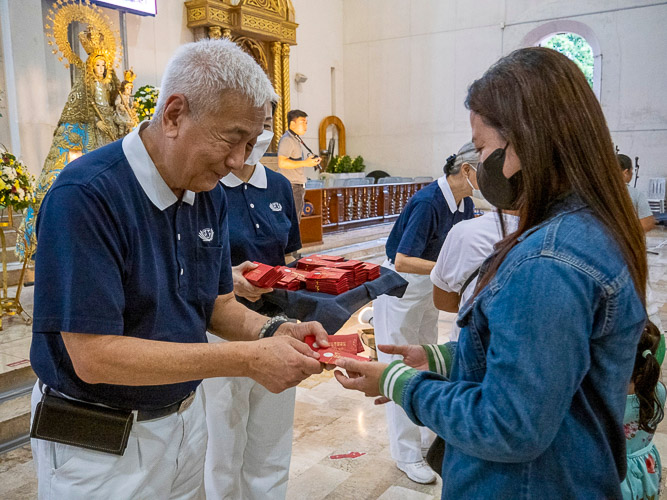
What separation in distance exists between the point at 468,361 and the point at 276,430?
4.74 feet

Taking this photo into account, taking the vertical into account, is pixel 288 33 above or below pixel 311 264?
above

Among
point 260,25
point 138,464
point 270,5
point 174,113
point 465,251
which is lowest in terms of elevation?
point 138,464

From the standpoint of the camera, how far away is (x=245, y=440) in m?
2.36

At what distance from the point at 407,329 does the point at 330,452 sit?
836mm

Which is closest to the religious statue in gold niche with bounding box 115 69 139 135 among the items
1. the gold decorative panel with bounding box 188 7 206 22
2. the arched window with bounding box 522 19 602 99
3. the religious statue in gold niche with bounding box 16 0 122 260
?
the religious statue in gold niche with bounding box 16 0 122 260

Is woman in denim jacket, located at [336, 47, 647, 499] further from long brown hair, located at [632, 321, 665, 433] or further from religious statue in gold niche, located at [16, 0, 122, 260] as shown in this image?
religious statue in gold niche, located at [16, 0, 122, 260]

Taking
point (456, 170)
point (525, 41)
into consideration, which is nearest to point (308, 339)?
point (456, 170)

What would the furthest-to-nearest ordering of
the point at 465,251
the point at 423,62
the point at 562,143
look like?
the point at 423,62, the point at 465,251, the point at 562,143

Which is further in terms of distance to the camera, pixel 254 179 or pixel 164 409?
pixel 254 179

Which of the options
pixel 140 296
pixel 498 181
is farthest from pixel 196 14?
pixel 498 181

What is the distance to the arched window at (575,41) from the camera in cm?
1352

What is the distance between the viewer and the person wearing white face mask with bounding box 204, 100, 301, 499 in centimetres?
231

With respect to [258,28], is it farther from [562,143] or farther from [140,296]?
[562,143]

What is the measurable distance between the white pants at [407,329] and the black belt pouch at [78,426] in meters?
1.81
